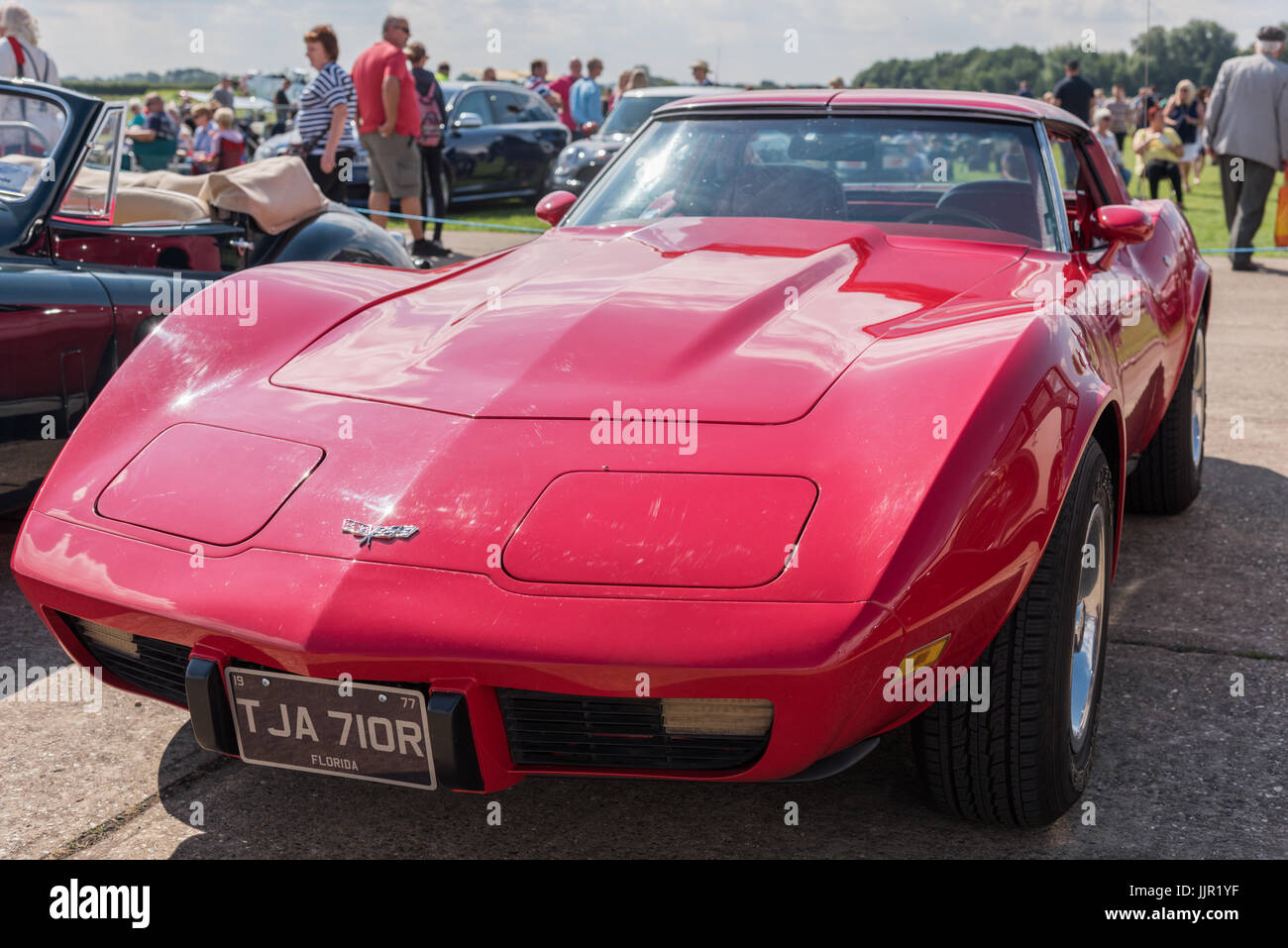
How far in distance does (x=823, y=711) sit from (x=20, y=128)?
11.8ft

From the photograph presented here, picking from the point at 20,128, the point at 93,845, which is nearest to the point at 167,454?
the point at 93,845

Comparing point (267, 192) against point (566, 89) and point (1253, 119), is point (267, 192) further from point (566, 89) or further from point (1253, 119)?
point (566, 89)

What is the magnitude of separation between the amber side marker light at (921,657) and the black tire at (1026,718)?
7.4 inches

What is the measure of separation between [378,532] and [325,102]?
24.9ft

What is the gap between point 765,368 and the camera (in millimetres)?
2332

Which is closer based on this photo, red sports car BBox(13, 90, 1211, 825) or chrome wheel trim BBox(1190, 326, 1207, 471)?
red sports car BBox(13, 90, 1211, 825)

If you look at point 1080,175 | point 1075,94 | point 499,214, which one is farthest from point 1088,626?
point 1075,94

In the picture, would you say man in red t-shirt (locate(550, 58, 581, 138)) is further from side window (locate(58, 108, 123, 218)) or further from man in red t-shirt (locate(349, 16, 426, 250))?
side window (locate(58, 108, 123, 218))

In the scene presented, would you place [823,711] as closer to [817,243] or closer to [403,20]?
[817,243]

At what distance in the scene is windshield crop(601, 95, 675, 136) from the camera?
1258cm

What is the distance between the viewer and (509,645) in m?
1.89

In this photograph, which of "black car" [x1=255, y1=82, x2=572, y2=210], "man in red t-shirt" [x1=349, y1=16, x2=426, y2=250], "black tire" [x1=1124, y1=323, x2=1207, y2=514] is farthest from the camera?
"black car" [x1=255, y1=82, x2=572, y2=210]

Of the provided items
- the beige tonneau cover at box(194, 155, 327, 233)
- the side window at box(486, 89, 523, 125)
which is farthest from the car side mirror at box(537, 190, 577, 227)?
the side window at box(486, 89, 523, 125)

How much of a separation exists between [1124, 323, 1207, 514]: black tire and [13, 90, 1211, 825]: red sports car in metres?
1.33
